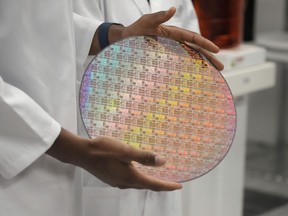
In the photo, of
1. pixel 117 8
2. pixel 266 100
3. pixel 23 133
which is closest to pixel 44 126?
pixel 23 133

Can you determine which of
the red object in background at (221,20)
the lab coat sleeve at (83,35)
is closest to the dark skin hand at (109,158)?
the lab coat sleeve at (83,35)

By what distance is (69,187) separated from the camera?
3.04 ft

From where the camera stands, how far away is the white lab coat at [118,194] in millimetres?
1103

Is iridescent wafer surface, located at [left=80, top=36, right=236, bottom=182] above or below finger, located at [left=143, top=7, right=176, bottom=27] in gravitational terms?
below

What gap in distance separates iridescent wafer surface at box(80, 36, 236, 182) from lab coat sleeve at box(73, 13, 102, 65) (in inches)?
5.3

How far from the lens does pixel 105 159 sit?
0.83m

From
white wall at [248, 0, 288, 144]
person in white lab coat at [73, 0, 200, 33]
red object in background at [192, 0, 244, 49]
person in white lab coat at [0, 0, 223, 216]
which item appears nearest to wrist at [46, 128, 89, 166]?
person in white lab coat at [0, 0, 223, 216]

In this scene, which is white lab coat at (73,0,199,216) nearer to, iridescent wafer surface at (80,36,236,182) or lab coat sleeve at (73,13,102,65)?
lab coat sleeve at (73,13,102,65)

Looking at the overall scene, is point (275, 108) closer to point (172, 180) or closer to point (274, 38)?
point (274, 38)

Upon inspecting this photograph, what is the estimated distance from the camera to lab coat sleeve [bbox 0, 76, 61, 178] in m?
0.83

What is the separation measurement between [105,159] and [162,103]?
0.46 feet

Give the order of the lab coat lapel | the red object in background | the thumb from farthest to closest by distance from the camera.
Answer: the red object in background → the lab coat lapel → the thumb

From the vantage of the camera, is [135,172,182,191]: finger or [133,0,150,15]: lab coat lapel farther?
[133,0,150,15]: lab coat lapel

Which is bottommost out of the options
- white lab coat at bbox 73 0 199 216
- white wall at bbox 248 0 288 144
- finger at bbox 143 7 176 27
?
white wall at bbox 248 0 288 144
